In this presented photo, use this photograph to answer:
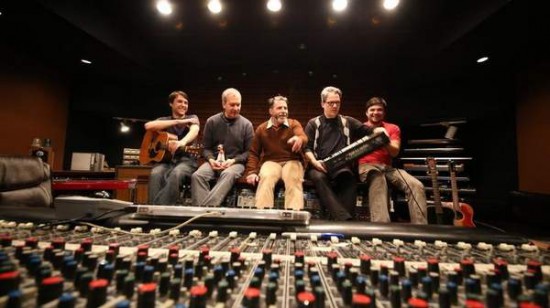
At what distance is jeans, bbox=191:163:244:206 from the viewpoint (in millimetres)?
2230

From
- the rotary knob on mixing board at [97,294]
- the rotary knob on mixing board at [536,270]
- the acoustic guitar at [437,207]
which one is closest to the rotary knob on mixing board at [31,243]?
the rotary knob on mixing board at [97,294]

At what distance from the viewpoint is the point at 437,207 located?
2.76 meters

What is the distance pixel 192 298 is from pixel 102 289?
127 millimetres

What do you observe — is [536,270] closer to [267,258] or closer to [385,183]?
[267,258]

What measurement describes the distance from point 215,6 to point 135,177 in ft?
11.9

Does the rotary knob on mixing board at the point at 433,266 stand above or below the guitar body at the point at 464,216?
above

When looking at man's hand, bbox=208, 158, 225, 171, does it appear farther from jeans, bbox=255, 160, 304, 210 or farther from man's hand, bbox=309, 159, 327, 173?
man's hand, bbox=309, 159, 327, 173

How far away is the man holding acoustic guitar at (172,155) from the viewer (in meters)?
2.44

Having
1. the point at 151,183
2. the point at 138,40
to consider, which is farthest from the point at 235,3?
the point at 151,183

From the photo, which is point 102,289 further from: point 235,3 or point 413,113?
Result: point 413,113

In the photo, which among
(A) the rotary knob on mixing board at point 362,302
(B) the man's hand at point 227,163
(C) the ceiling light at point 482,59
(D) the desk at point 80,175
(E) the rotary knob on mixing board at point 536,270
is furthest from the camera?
(D) the desk at point 80,175

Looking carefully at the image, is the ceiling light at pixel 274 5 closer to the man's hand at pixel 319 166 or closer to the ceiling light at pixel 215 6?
the ceiling light at pixel 215 6

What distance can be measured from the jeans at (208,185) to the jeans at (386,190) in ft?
4.36

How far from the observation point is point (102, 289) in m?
0.34
